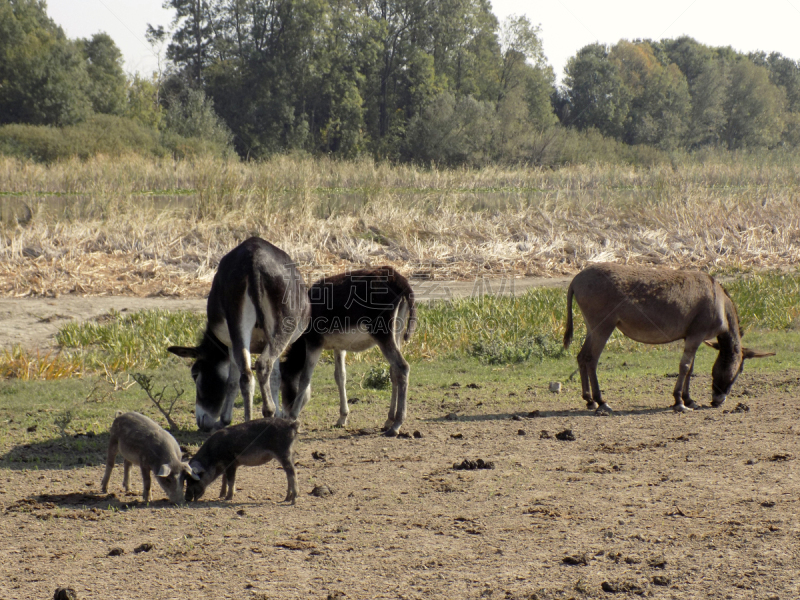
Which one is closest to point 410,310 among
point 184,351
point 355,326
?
point 355,326

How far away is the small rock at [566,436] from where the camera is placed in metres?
6.88

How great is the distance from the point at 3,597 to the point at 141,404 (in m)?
4.79

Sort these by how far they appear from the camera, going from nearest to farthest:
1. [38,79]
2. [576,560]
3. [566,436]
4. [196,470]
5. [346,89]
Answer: [576,560] < [196,470] < [566,436] < [38,79] < [346,89]

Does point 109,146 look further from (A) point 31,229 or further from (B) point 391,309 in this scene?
(B) point 391,309

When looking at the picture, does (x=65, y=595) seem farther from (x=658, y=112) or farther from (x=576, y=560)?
(x=658, y=112)

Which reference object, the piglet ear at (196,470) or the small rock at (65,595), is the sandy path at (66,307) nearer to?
the piglet ear at (196,470)

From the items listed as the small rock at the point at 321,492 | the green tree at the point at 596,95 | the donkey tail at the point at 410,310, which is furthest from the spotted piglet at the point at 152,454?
the green tree at the point at 596,95

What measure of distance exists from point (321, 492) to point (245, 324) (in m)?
1.76

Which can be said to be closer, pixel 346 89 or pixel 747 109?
pixel 346 89

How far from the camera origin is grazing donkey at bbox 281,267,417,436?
7336 millimetres

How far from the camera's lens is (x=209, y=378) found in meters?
7.16

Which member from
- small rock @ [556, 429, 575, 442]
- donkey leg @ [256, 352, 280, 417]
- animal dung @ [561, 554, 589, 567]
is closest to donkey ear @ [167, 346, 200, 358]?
donkey leg @ [256, 352, 280, 417]

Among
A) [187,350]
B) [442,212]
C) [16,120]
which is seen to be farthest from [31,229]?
[16,120]

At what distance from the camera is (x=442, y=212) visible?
80.8ft
